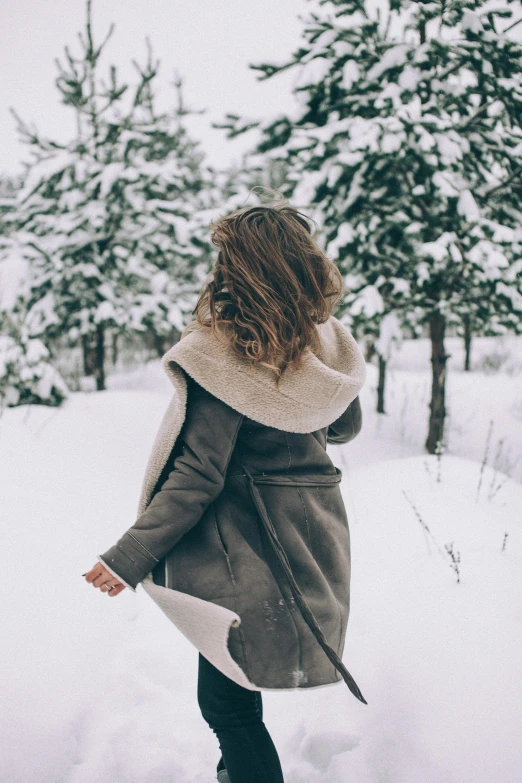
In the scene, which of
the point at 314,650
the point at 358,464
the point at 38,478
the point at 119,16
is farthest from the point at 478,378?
the point at 314,650

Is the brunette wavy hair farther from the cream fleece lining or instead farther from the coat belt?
the coat belt

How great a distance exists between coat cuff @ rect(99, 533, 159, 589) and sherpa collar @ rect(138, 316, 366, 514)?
17 centimetres

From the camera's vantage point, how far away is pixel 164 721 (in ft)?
7.25

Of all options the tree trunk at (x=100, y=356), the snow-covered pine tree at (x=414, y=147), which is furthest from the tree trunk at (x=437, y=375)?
the tree trunk at (x=100, y=356)

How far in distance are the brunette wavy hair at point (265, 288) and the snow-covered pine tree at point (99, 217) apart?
6.51 m

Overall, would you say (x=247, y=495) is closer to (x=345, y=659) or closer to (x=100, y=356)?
(x=345, y=659)

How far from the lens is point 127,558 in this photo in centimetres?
133

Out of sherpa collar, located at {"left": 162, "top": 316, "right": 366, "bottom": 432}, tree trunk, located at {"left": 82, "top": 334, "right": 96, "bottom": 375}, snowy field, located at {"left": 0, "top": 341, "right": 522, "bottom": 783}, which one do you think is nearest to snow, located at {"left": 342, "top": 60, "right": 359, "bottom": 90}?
snowy field, located at {"left": 0, "top": 341, "right": 522, "bottom": 783}

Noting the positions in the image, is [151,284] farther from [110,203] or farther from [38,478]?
[38,478]

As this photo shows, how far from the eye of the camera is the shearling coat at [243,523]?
132cm

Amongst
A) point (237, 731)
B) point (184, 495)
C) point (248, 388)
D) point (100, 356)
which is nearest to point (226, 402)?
point (248, 388)

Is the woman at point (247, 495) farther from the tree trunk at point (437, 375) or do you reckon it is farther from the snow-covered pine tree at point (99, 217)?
the snow-covered pine tree at point (99, 217)

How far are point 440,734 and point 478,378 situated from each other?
12.3 metres

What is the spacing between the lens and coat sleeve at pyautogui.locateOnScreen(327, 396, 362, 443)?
174 centimetres
